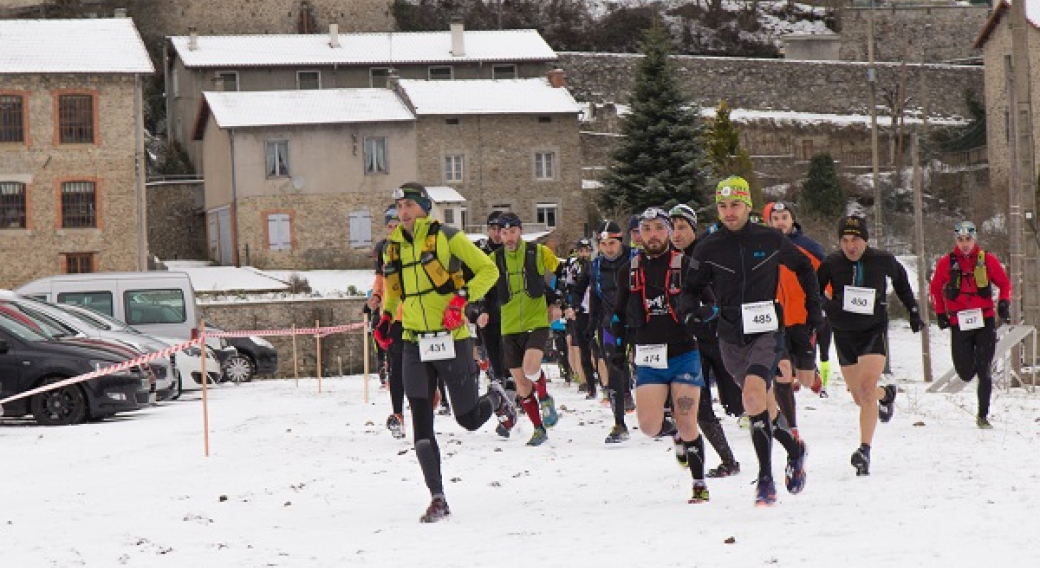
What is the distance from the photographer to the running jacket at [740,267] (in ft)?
32.3

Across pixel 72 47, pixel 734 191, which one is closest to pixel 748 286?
pixel 734 191

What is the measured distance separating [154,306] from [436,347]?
18.2 metres

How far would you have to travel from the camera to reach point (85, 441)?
1555cm

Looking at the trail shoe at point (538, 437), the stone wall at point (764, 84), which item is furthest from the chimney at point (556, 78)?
the trail shoe at point (538, 437)

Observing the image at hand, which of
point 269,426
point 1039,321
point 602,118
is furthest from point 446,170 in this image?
point 269,426

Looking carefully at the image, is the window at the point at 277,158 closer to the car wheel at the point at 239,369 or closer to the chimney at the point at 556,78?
the chimney at the point at 556,78

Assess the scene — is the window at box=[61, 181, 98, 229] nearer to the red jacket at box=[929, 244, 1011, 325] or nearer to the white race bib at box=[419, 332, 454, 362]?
the red jacket at box=[929, 244, 1011, 325]

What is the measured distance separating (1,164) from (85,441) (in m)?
38.1

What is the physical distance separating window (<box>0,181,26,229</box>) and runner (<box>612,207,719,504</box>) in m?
44.1

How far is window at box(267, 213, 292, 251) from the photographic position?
193 feet

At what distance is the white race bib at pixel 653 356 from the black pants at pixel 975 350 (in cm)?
526

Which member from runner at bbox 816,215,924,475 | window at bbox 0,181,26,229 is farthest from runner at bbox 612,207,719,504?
window at bbox 0,181,26,229

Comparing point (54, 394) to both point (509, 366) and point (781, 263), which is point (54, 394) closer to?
point (509, 366)

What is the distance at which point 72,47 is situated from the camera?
52000 mm
